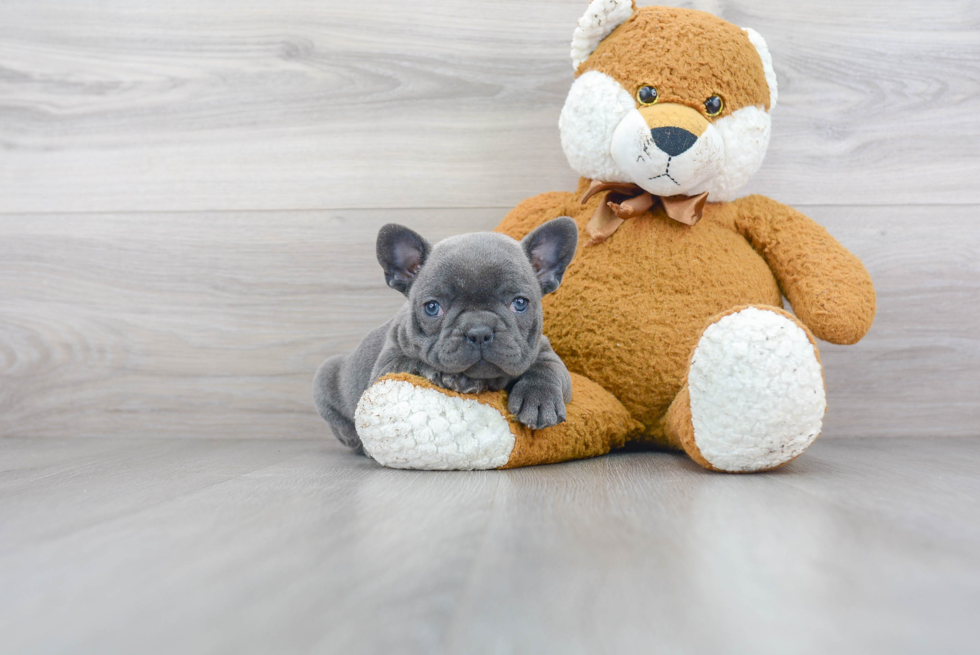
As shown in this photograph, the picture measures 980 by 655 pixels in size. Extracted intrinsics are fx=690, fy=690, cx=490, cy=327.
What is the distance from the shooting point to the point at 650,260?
1024 millimetres

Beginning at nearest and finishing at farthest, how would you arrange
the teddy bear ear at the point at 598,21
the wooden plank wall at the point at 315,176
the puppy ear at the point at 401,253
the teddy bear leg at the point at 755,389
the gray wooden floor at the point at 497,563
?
the gray wooden floor at the point at 497,563 < the teddy bear leg at the point at 755,389 < the puppy ear at the point at 401,253 < the teddy bear ear at the point at 598,21 < the wooden plank wall at the point at 315,176

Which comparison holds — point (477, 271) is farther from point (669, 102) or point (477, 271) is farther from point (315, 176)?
point (315, 176)

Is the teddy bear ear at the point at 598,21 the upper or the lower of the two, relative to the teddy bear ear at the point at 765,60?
upper

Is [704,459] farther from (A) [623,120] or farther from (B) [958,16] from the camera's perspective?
(B) [958,16]

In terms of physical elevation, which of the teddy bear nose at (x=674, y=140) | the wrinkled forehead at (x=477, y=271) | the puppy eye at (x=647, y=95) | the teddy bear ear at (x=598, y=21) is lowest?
the wrinkled forehead at (x=477, y=271)

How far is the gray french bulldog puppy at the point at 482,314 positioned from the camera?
33.7 inches

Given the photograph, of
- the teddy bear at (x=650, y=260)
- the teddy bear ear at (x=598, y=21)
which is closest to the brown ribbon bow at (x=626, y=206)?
the teddy bear at (x=650, y=260)

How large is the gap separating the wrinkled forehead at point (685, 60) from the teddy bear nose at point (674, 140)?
0.22 ft

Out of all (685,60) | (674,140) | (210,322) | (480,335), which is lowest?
(210,322)

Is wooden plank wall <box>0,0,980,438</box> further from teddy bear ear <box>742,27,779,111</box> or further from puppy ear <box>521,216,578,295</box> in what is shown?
puppy ear <box>521,216,578,295</box>

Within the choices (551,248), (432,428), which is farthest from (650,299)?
(432,428)

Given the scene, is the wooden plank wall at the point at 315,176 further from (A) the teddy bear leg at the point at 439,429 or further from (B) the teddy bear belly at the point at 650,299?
(A) the teddy bear leg at the point at 439,429

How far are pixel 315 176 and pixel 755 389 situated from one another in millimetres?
924

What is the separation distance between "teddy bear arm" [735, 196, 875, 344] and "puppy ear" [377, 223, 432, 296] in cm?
51
